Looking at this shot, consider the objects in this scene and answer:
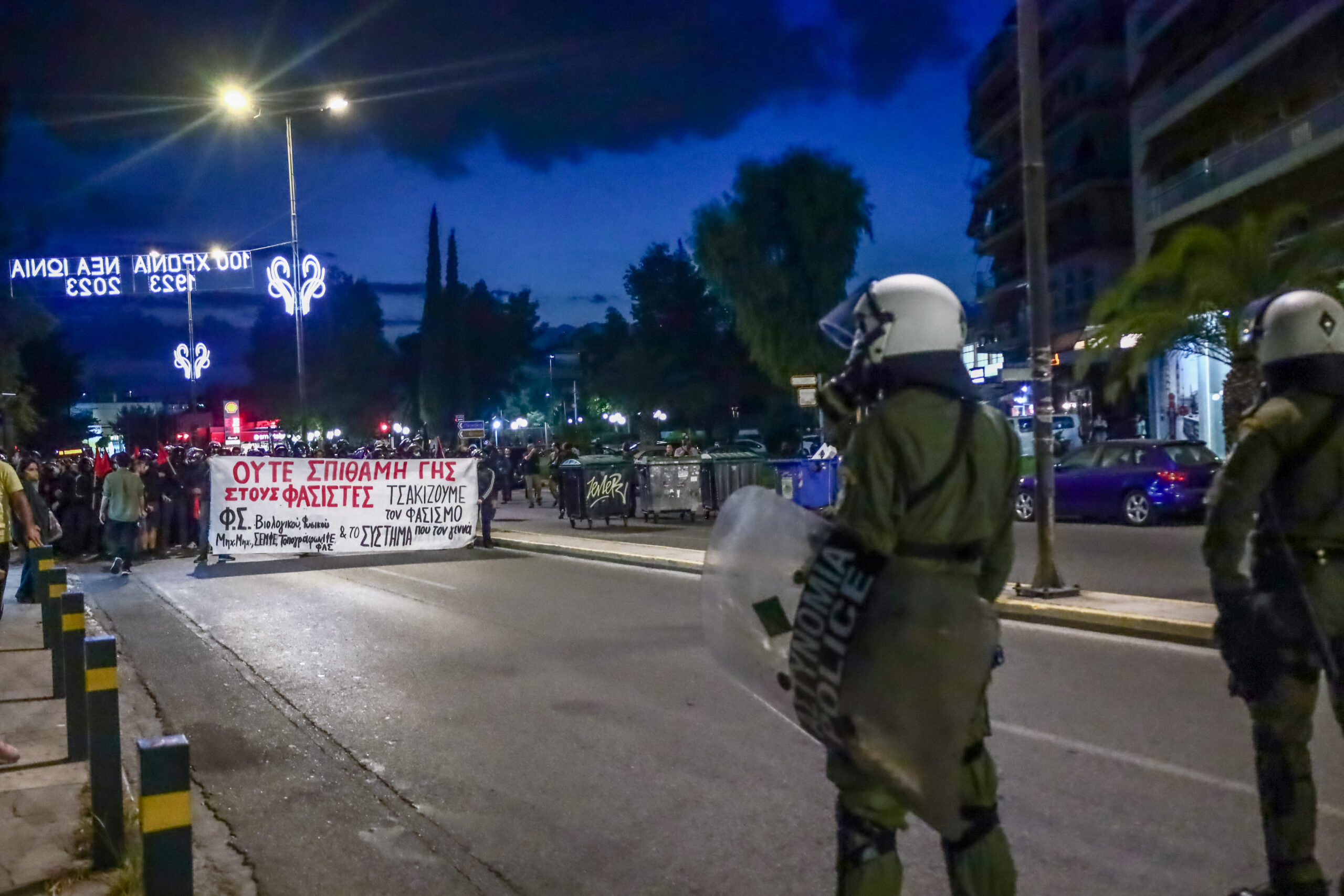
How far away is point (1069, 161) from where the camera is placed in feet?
137

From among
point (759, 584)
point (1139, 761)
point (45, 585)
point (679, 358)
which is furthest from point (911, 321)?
point (679, 358)

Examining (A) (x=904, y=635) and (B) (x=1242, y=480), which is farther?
(B) (x=1242, y=480)

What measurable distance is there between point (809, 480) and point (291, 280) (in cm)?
1073

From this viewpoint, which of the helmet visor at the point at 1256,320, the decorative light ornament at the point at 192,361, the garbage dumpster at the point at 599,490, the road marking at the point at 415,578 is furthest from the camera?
the decorative light ornament at the point at 192,361

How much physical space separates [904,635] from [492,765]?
4.10m

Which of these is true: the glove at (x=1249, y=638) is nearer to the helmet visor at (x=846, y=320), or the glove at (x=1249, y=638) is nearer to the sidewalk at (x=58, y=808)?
the helmet visor at (x=846, y=320)

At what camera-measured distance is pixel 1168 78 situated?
33062 millimetres

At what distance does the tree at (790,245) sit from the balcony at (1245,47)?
1168 cm

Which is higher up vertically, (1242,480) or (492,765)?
(1242,480)

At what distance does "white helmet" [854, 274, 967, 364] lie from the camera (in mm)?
3107

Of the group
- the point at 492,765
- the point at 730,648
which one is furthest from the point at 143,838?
the point at 492,765

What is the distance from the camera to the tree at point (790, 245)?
43.2 m

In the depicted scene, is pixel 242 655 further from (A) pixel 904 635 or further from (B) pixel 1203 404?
(B) pixel 1203 404

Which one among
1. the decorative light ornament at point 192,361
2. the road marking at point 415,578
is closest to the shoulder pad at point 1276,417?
the road marking at point 415,578
